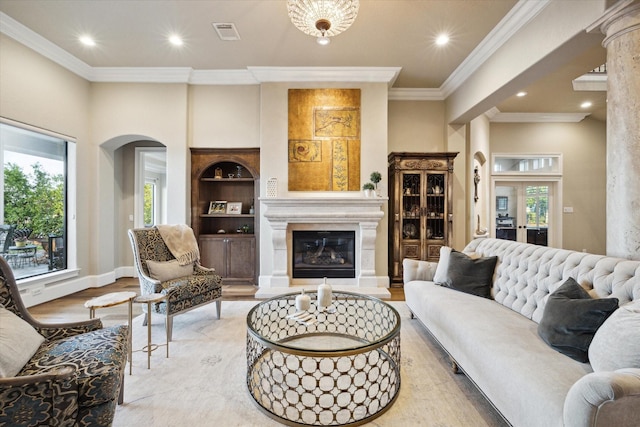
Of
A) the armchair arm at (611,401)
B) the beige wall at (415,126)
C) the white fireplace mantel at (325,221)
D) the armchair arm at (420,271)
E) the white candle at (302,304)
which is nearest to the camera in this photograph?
the armchair arm at (611,401)

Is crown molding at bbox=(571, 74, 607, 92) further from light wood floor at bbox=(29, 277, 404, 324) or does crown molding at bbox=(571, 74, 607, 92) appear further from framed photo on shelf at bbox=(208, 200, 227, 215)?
framed photo on shelf at bbox=(208, 200, 227, 215)

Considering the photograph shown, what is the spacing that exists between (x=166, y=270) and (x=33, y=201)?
8.30 feet

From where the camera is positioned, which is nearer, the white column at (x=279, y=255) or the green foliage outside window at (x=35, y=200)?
the green foliage outside window at (x=35, y=200)

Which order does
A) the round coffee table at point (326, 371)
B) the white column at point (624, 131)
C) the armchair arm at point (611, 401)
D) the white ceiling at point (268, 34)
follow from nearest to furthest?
the armchair arm at point (611, 401) < the round coffee table at point (326, 371) < the white column at point (624, 131) < the white ceiling at point (268, 34)

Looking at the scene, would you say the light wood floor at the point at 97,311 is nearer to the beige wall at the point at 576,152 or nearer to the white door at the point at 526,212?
the white door at the point at 526,212

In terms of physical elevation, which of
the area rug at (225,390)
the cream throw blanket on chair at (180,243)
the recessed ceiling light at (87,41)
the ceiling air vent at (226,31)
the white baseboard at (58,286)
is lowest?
the area rug at (225,390)

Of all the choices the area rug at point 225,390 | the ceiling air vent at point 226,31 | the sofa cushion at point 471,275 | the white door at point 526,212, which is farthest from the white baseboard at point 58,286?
the white door at point 526,212

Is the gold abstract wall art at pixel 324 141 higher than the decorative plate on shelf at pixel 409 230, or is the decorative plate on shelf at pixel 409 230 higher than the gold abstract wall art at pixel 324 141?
the gold abstract wall art at pixel 324 141

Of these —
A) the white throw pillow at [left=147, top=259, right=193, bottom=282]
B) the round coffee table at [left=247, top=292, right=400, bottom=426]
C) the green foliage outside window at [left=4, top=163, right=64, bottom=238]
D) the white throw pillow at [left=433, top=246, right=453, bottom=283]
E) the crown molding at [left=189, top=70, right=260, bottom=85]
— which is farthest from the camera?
the crown molding at [left=189, top=70, right=260, bottom=85]

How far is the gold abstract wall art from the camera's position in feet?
15.2

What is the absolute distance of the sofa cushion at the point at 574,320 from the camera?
4.95 feet

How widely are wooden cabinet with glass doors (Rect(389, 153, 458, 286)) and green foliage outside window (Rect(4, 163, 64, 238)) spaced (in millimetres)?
5081

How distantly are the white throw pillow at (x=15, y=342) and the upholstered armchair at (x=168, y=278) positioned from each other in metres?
1.04

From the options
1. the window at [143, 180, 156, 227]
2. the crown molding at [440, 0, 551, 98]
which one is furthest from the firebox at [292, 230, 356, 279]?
the window at [143, 180, 156, 227]
